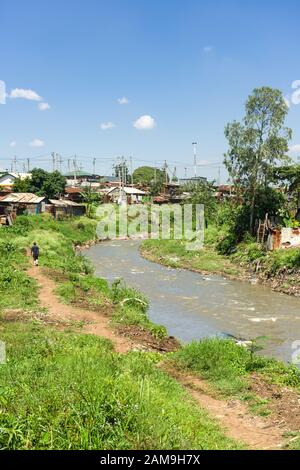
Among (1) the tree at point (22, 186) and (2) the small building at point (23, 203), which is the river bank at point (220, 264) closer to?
(2) the small building at point (23, 203)

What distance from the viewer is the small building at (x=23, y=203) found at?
4700 cm

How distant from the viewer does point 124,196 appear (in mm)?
68375

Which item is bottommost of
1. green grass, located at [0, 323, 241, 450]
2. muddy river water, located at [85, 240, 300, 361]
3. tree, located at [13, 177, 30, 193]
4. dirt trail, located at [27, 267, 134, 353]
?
muddy river water, located at [85, 240, 300, 361]

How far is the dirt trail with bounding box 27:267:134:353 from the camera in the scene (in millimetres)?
12538

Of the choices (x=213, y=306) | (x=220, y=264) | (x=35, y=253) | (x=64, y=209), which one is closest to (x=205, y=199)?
(x=64, y=209)

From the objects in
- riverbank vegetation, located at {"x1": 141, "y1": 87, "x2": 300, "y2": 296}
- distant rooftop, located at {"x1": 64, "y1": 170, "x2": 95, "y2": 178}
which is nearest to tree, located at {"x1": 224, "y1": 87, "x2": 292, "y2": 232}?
riverbank vegetation, located at {"x1": 141, "y1": 87, "x2": 300, "y2": 296}

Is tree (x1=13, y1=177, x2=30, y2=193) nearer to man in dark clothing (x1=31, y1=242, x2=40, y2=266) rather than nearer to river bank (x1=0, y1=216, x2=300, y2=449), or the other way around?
man in dark clothing (x1=31, y1=242, x2=40, y2=266)

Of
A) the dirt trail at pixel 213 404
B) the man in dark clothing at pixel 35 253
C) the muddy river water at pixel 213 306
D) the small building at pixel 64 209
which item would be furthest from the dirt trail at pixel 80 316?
the small building at pixel 64 209

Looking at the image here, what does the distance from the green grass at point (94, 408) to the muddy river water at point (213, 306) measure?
650 centimetres

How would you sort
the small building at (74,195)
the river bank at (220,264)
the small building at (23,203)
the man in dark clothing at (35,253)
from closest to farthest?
the man in dark clothing at (35,253) → the river bank at (220,264) → the small building at (23,203) → the small building at (74,195)

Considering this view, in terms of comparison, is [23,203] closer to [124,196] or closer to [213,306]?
[124,196]

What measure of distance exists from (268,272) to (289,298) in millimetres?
3749

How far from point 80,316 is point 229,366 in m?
5.44

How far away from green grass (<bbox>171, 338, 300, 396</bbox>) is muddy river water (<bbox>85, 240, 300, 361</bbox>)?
8.21 feet
